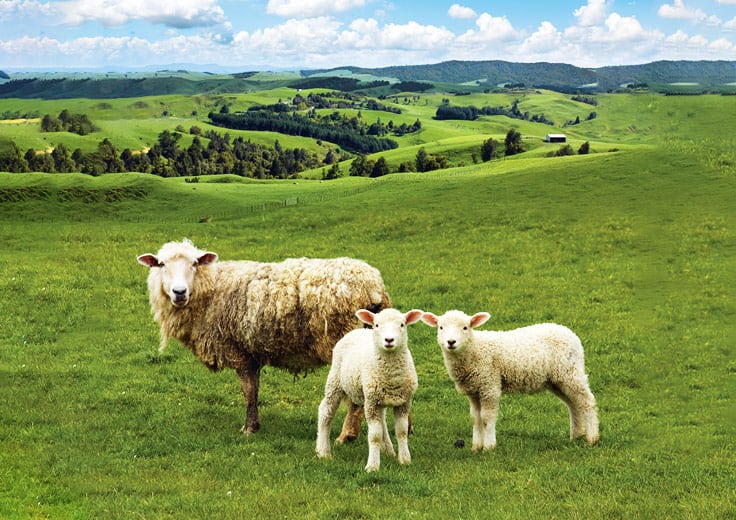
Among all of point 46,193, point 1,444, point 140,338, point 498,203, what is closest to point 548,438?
point 1,444

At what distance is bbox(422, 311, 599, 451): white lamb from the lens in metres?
11.8

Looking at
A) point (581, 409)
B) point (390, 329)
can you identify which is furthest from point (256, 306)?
point (581, 409)

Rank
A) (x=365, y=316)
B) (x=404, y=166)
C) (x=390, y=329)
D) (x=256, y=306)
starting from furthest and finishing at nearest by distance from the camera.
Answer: (x=404, y=166) < (x=256, y=306) < (x=365, y=316) < (x=390, y=329)

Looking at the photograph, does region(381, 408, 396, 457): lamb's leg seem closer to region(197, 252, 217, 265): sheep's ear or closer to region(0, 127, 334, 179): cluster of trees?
region(197, 252, 217, 265): sheep's ear

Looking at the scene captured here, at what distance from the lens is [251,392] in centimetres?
1363

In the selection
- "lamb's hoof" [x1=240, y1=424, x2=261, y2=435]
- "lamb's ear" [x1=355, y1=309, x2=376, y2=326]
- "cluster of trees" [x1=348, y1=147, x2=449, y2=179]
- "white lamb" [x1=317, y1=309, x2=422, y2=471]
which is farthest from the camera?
"cluster of trees" [x1=348, y1=147, x2=449, y2=179]

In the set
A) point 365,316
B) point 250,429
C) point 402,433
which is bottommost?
point 250,429

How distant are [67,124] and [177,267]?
183m

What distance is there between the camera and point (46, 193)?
2218 inches

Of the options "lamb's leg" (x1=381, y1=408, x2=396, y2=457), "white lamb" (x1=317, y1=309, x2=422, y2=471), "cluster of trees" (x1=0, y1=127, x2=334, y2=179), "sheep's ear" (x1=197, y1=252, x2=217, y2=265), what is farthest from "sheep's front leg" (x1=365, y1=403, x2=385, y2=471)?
"cluster of trees" (x1=0, y1=127, x2=334, y2=179)

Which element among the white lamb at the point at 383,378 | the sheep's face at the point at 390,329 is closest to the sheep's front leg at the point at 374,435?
the white lamb at the point at 383,378

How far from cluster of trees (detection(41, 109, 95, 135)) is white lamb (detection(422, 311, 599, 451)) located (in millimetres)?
176876

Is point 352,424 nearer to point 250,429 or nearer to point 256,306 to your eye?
point 250,429

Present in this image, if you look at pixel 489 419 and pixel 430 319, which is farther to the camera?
pixel 430 319
